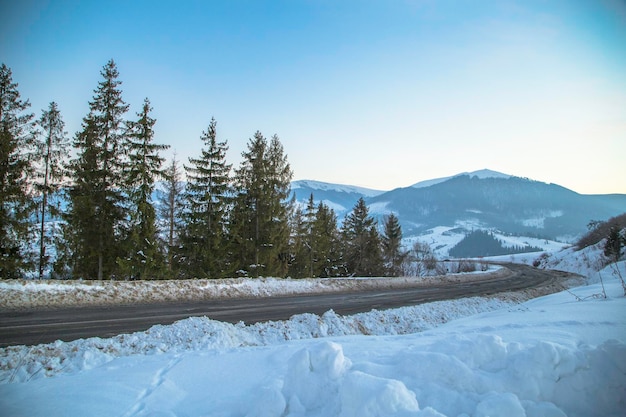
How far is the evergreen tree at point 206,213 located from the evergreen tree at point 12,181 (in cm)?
935

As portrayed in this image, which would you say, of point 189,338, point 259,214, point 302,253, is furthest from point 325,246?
point 189,338

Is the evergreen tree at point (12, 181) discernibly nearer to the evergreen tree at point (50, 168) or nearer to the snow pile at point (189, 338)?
the evergreen tree at point (50, 168)

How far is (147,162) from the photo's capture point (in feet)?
73.0

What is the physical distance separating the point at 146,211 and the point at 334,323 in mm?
17149

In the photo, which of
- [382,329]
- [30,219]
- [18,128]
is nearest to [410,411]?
[382,329]

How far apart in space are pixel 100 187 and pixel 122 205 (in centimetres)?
181

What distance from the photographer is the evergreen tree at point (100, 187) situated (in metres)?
22.0

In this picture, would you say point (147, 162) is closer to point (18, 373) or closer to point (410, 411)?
point (18, 373)

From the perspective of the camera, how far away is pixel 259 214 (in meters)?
27.0

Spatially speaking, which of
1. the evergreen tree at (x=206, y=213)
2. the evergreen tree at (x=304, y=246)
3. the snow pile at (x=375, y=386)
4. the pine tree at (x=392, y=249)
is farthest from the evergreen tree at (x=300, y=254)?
the snow pile at (x=375, y=386)

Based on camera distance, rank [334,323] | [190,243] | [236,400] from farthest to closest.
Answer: [190,243] < [334,323] < [236,400]

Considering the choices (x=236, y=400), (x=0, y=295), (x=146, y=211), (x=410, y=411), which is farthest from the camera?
(x=146, y=211)

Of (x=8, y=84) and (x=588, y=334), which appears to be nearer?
(x=588, y=334)

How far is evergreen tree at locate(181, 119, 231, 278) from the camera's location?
2497 centimetres
